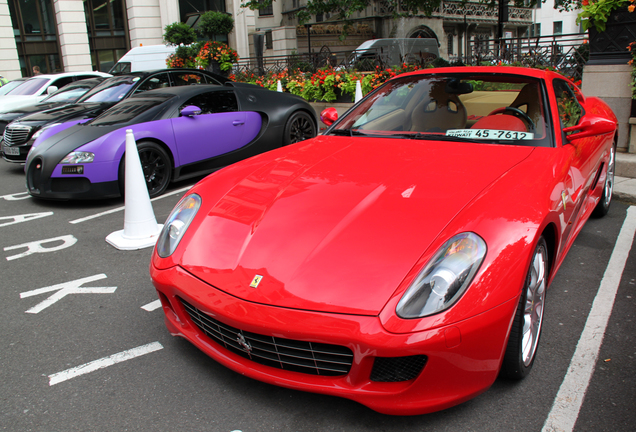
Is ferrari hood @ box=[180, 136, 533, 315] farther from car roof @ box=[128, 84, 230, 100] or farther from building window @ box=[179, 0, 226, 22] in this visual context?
building window @ box=[179, 0, 226, 22]

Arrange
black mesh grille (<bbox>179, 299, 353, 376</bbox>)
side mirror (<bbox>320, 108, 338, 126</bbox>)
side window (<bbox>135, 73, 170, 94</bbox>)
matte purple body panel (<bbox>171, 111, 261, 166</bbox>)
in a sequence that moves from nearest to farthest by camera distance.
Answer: black mesh grille (<bbox>179, 299, 353, 376</bbox>) < side mirror (<bbox>320, 108, 338, 126</bbox>) < matte purple body panel (<bbox>171, 111, 261, 166</bbox>) < side window (<bbox>135, 73, 170, 94</bbox>)

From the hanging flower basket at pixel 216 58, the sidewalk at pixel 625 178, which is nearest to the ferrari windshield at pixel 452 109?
the sidewalk at pixel 625 178

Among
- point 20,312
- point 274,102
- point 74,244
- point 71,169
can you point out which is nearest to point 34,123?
point 71,169

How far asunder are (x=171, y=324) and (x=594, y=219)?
4.03 metres

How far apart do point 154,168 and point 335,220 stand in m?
4.29

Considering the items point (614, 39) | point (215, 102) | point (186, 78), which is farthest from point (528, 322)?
point (186, 78)

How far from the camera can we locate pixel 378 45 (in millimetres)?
22172

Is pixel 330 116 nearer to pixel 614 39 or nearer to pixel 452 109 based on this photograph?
pixel 452 109

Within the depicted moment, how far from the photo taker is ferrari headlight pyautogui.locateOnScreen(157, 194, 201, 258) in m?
2.57

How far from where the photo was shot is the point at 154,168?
237 inches

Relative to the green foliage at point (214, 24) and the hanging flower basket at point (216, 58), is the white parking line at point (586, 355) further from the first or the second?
the green foliage at point (214, 24)

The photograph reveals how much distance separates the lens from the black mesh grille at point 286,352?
1.95 m

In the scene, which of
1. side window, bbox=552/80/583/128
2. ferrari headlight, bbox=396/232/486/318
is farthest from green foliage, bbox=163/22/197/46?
ferrari headlight, bbox=396/232/486/318

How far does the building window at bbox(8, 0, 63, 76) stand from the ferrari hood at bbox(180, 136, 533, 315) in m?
29.6
